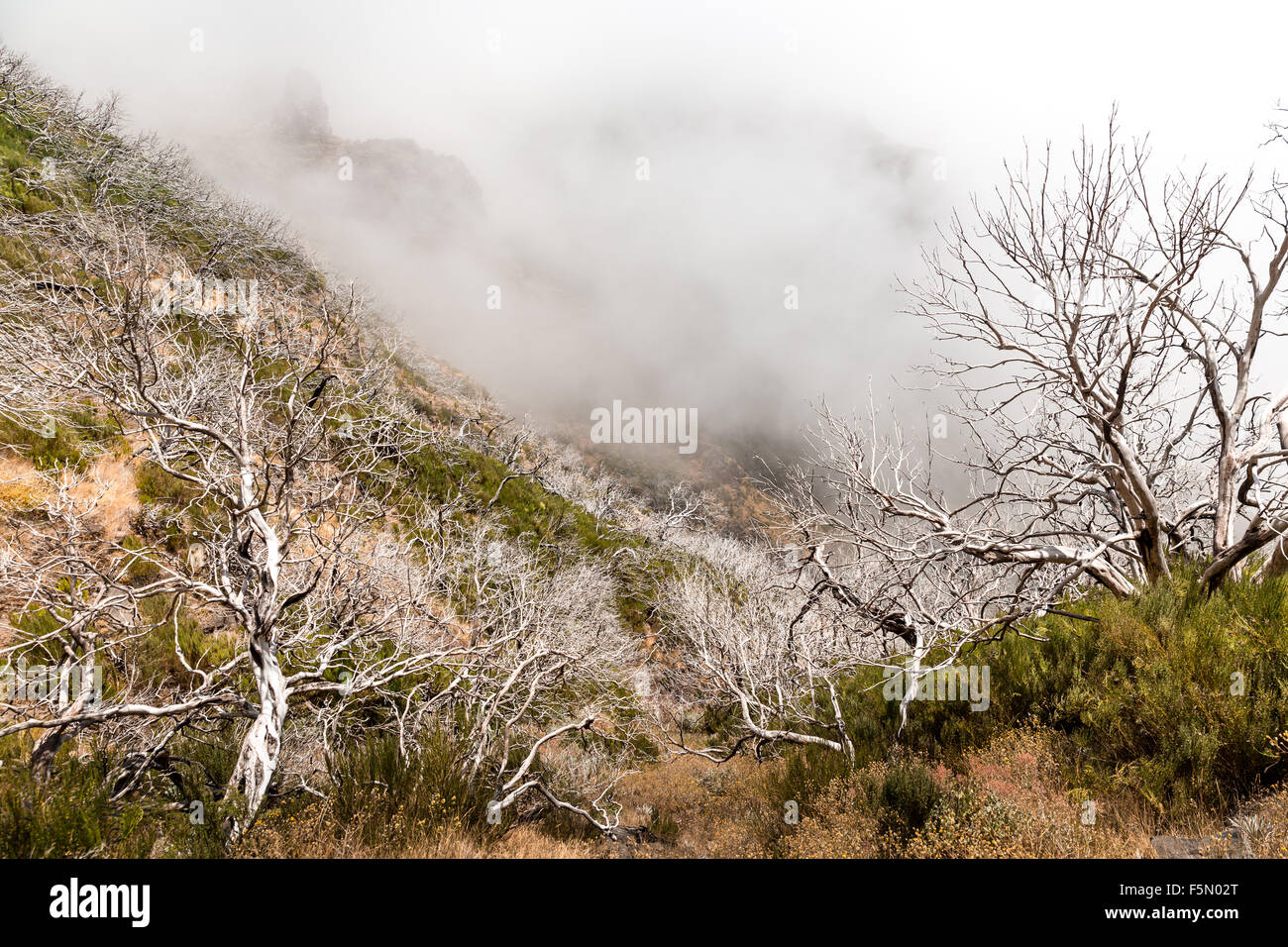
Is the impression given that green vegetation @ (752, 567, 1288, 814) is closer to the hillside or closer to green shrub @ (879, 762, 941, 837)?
the hillside

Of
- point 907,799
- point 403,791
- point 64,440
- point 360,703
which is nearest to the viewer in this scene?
point 403,791

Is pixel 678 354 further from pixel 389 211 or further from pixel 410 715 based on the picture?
pixel 410 715

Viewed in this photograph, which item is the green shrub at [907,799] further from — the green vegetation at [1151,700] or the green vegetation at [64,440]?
the green vegetation at [64,440]

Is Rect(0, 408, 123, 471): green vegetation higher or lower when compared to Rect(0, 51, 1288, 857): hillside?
higher

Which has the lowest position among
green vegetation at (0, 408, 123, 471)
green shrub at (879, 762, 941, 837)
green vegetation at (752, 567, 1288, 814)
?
green shrub at (879, 762, 941, 837)

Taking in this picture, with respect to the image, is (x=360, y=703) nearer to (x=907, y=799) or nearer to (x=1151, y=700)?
(x=907, y=799)

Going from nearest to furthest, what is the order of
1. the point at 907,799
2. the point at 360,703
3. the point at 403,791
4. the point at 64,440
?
the point at 403,791 < the point at 907,799 < the point at 360,703 < the point at 64,440

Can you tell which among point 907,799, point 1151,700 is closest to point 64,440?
point 907,799

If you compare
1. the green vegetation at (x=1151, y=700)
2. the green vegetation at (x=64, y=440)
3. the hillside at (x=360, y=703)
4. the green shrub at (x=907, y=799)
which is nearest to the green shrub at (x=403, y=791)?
the hillside at (x=360, y=703)

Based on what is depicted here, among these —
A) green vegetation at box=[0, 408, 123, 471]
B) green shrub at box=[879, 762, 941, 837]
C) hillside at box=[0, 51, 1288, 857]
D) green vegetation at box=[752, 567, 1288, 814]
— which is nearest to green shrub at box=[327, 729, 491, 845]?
hillside at box=[0, 51, 1288, 857]

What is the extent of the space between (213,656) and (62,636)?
287 cm

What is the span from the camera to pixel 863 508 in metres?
6.16
